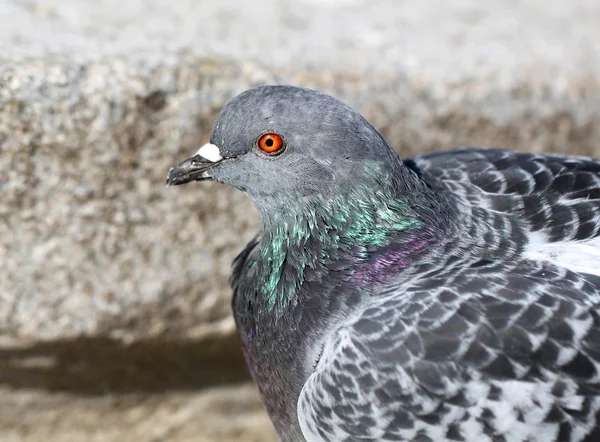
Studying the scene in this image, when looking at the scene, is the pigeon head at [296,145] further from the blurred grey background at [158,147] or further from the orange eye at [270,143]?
the blurred grey background at [158,147]

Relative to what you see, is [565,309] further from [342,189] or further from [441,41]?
[441,41]

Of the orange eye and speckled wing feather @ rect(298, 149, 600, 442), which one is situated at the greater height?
the orange eye

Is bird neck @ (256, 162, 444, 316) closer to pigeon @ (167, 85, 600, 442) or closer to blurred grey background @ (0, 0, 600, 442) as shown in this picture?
pigeon @ (167, 85, 600, 442)

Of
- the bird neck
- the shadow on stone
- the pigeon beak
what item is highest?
the pigeon beak

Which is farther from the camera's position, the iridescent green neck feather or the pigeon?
the iridescent green neck feather

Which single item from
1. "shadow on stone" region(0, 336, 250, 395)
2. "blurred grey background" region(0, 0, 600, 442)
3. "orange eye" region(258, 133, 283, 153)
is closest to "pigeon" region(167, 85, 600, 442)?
"orange eye" region(258, 133, 283, 153)

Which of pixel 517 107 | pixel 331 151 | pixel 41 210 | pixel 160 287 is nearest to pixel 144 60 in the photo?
pixel 41 210

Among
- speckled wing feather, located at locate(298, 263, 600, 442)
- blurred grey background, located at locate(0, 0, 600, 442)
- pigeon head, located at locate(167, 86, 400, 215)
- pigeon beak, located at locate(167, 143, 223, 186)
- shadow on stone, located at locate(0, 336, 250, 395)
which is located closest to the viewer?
speckled wing feather, located at locate(298, 263, 600, 442)
